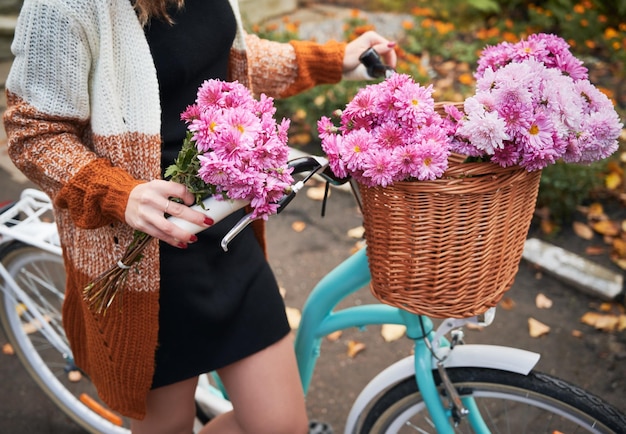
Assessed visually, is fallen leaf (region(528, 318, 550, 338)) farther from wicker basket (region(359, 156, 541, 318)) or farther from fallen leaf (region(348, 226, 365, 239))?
wicker basket (region(359, 156, 541, 318))

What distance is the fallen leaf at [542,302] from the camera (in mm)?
3344

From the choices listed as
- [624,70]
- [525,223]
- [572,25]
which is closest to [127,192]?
[525,223]

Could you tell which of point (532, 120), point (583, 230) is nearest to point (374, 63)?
point (532, 120)

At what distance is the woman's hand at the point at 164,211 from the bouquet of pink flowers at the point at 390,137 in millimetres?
309

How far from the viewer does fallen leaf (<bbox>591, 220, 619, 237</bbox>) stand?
3709 mm

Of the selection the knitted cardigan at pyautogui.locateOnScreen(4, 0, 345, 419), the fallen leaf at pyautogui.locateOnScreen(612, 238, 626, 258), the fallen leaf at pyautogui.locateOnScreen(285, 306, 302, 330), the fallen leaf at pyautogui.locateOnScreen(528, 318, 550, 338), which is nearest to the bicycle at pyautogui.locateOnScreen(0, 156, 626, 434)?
the knitted cardigan at pyautogui.locateOnScreen(4, 0, 345, 419)

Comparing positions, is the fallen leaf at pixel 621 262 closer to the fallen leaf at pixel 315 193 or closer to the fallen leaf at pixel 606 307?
the fallen leaf at pixel 606 307

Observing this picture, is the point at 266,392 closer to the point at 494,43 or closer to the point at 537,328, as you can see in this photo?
the point at 537,328

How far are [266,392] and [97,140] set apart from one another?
0.80 metres

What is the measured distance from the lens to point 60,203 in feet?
4.90

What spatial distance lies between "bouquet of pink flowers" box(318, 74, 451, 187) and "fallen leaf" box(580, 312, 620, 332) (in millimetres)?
2323

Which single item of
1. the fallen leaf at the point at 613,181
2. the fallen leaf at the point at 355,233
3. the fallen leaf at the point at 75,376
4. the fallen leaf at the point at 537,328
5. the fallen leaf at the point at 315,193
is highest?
the fallen leaf at the point at 75,376

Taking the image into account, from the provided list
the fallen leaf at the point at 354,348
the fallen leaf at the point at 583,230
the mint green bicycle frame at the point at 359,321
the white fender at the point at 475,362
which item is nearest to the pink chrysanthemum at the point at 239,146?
the mint green bicycle frame at the point at 359,321

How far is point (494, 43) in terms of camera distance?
18.6 feet
